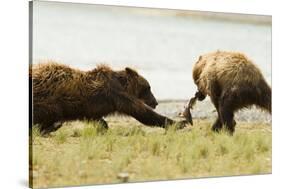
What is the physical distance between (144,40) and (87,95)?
28.1 inches

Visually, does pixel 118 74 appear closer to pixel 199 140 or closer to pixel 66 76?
pixel 66 76

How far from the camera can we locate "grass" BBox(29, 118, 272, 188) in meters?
5.06

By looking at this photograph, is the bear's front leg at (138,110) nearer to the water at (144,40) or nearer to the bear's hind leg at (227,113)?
the water at (144,40)

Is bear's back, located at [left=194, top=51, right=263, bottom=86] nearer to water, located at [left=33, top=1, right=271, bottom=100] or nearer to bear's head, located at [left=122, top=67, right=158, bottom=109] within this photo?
water, located at [left=33, top=1, right=271, bottom=100]

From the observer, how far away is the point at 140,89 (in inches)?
215

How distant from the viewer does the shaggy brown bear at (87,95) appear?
5.09 metres

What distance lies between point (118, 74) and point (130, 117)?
0.39m

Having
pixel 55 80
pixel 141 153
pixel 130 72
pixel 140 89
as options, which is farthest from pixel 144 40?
pixel 141 153

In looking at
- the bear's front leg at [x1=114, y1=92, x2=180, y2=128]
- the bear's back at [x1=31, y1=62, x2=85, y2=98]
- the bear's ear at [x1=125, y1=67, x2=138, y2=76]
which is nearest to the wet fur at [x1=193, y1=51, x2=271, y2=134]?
the bear's front leg at [x1=114, y1=92, x2=180, y2=128]

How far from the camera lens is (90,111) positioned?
5.29 metres

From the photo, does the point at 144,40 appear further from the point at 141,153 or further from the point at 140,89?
the point at 141,153

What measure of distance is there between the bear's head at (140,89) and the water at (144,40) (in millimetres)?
55

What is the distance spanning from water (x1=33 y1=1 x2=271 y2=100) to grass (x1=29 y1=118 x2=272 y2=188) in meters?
0.42
